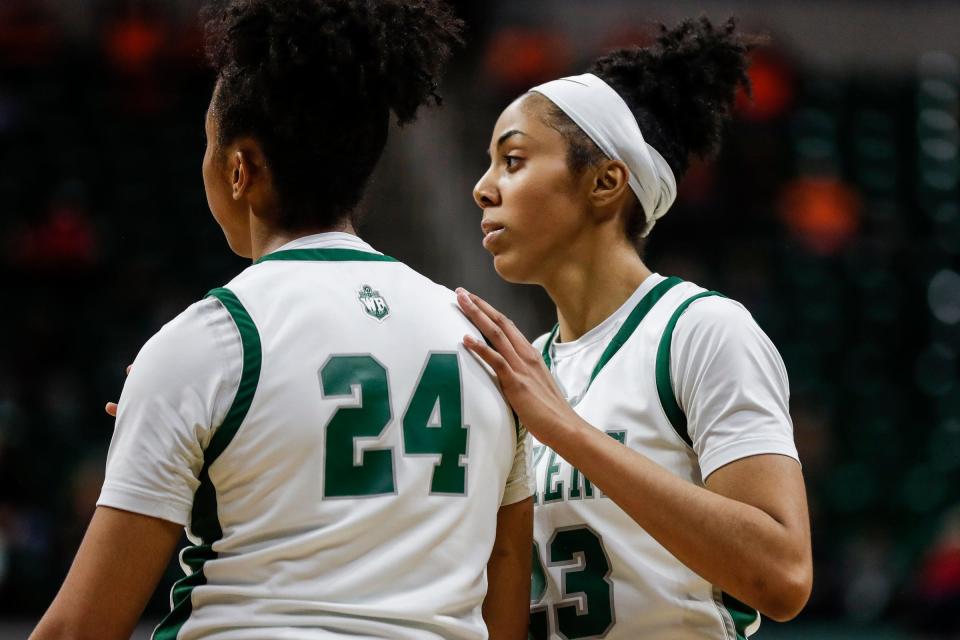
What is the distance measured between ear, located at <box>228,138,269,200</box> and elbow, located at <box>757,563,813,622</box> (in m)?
1.17

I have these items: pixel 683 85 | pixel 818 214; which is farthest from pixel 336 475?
pixel 818 214

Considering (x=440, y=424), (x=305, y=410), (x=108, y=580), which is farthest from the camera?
(x=440, y=424)

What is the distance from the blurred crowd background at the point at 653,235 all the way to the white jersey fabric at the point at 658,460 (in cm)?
472

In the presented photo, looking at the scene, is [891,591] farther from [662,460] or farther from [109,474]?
[109,474]

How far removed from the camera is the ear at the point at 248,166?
6.91 feet

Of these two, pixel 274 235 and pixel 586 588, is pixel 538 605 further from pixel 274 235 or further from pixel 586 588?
pixel 274 235

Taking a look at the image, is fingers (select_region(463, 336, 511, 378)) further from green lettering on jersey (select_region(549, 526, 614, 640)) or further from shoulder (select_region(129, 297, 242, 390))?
green lettering on jersey (select_region(549, 526, 614, 640))

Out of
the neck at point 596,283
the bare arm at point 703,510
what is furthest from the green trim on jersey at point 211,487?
the neck at point 596,283

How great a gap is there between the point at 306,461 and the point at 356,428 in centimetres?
9

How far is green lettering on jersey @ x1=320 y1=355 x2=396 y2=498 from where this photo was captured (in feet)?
6.27

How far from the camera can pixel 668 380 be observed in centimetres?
259

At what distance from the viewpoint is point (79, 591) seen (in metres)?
1.79

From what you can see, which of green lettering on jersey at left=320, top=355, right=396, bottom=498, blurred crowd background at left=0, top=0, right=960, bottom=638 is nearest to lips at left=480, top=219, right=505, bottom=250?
green lettering on jersey at left=320, top=355, right=396, bottom=498

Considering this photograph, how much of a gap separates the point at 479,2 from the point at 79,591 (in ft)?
30.1
